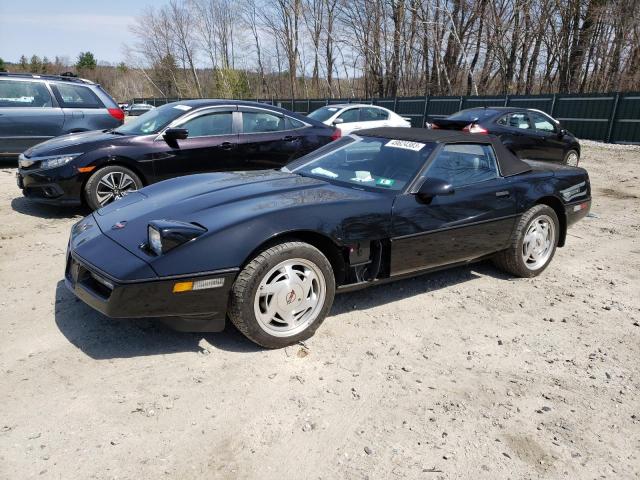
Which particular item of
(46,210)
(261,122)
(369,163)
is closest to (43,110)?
(46,210)

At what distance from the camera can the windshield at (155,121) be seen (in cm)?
634

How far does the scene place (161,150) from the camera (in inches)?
243

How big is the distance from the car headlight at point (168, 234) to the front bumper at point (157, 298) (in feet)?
0.64

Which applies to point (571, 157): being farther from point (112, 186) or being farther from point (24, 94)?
point (24, 94)

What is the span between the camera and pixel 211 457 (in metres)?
2.23

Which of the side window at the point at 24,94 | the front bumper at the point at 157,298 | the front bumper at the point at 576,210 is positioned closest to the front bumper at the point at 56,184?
the front bumper at the point at 157,298

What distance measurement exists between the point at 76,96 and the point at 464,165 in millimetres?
7716

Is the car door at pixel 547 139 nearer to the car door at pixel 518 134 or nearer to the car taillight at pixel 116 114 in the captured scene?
the car door at pixel 518 134

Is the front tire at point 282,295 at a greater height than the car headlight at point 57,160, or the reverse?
the car headlight at point 57,160

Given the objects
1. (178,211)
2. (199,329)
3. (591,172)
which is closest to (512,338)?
(199,329)

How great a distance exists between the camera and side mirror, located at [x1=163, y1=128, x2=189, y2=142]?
597 centimetres

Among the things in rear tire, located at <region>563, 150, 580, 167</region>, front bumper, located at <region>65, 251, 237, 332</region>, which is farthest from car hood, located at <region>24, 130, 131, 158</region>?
rear tire, located at <region>563, 150, 580, 167</region>

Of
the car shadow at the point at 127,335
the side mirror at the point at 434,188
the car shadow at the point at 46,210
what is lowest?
the car shadow at the point at 46,210

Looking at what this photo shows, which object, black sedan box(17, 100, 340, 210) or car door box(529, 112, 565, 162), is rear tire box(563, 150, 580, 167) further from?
black sedan box(17, 100, 340, 210)
